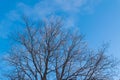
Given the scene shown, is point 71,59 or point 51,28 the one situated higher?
point 51,28

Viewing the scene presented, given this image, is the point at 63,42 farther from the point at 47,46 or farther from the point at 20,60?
the point at 20,60

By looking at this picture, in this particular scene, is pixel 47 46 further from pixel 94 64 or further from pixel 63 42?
pixel 94 64

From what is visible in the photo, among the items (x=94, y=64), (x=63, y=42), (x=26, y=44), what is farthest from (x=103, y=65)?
(x=26, y=44)

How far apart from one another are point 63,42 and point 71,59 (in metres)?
1.58

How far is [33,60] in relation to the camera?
3506 cm

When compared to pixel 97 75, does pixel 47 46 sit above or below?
above

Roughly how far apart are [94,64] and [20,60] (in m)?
5.92

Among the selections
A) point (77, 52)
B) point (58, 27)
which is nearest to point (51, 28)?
point (58, 27)

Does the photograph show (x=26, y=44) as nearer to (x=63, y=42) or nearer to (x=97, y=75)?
(x=63, y=42)

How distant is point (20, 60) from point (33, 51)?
1.29 meters

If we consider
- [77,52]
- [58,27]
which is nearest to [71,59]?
[77,52]

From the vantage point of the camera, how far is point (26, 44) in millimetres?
35562

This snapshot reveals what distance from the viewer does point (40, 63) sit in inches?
1378

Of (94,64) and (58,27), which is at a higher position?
(58,27)
